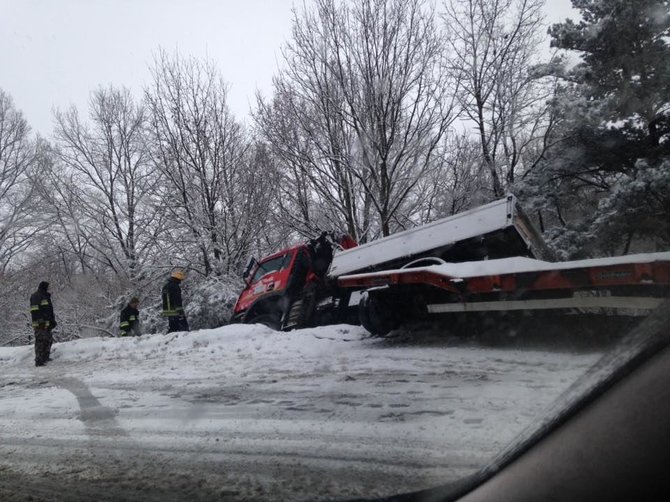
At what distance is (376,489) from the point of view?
229cm

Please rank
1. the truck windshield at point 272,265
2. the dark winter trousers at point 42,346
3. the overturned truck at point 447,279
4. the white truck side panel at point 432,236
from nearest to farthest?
the overturned truck at point 447,279 → the white truck side panel at point 432,236 → the dark winter trousers at point 42,346 → the truck windshield at point 272,265

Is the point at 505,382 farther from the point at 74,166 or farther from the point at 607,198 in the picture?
the point at 74,166

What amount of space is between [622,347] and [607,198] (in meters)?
1.38

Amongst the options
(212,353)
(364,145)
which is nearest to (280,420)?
(212,353)

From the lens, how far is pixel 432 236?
24.6 ft

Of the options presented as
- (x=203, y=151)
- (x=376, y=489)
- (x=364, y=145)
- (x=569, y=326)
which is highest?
(x=203, y=151)

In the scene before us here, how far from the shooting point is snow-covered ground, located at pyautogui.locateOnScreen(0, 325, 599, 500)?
240cm

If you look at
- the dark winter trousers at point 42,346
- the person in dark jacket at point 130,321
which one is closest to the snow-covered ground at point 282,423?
the dark winter trousers at point 42,346

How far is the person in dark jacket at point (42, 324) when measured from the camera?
8945mm

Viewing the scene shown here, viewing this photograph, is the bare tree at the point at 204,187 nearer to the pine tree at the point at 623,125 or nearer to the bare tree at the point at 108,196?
the bare tree at the point at 108,196

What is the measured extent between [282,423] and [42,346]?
7.61 meters

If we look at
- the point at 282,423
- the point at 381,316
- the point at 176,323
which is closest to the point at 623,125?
the point at 282,423

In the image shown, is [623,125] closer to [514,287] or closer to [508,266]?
[514,287]

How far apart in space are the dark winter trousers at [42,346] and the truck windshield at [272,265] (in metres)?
4.36
